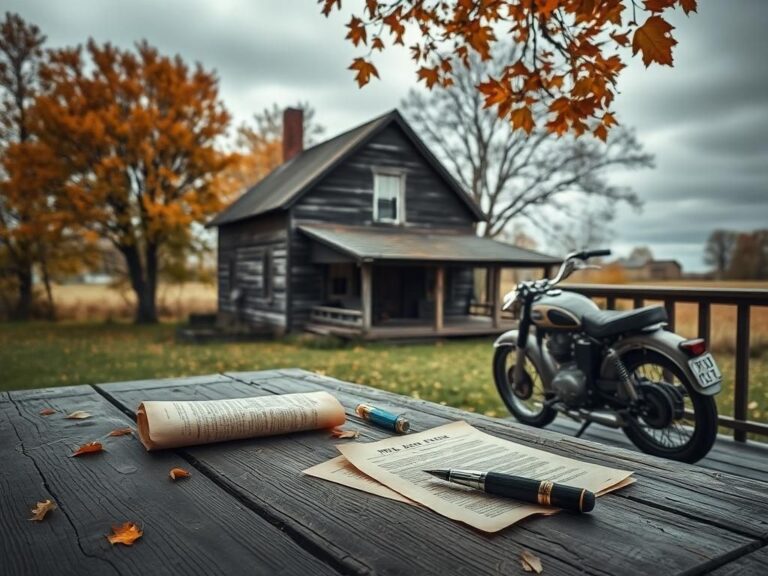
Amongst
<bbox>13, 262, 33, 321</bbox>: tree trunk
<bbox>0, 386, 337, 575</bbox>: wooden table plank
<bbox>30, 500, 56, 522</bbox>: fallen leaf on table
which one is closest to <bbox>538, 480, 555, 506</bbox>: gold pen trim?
<bbox>0, 386, 337, 575</bbox>: wooden table plank

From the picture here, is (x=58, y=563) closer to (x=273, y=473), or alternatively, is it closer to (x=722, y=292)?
(x=273, y=473)

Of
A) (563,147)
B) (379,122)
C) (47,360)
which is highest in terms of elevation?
(563,147)

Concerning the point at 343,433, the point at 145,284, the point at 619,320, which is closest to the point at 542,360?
the point at 619,320

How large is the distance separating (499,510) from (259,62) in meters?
18.4

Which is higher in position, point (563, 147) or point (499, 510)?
point (563, 147)

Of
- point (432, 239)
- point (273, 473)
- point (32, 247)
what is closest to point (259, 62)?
point (432, 239)

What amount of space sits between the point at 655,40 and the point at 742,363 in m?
2.38

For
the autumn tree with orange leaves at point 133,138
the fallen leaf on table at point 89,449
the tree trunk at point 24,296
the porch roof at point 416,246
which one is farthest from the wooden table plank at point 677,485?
the tree trunk at point 24,296

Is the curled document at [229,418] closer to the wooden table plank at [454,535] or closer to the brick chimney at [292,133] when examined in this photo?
the wooden table plank at [454,535]

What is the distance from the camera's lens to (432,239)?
54.2 feet

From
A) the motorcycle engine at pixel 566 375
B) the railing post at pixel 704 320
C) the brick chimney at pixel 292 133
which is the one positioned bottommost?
the motorcycle engine at pixel 566 375

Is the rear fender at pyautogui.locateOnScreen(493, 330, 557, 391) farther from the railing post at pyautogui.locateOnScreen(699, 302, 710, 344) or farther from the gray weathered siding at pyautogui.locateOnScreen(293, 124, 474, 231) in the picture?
the gray weathered siding at pyautogui.locateOnScreen(293, 124, 474, 231)

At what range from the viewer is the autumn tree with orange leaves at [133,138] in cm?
1748

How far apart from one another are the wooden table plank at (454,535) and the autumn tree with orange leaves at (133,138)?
17.7 meters
